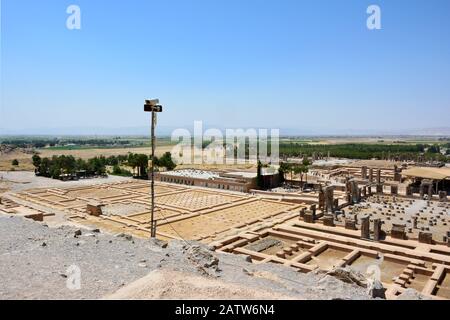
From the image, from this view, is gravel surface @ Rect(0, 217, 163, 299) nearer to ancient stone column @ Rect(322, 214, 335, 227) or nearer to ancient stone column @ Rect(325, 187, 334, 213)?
ancient stone column @ Rect(322, 214, 335, 227)

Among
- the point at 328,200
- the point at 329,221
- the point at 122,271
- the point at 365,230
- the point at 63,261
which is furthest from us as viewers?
the point at 328,200

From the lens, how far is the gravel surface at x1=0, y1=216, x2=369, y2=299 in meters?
6.82

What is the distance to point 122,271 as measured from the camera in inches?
329

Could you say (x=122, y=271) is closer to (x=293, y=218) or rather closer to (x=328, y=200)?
(x=293, y=218)

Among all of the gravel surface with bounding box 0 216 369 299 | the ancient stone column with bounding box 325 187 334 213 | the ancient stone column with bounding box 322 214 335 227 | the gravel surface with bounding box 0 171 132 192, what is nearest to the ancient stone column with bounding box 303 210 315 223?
the ancient stone column with bounding box 322 214 335 227

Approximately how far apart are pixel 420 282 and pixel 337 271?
6.36 m

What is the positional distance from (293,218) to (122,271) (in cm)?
2011

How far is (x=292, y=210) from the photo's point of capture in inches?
1187

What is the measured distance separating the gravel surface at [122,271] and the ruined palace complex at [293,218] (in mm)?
4984

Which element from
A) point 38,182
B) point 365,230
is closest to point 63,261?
point 365,230

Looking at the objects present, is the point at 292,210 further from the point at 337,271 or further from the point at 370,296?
the point at 370,296

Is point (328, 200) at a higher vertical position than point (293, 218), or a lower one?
higher

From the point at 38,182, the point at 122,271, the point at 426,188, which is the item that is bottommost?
the point at 38,182

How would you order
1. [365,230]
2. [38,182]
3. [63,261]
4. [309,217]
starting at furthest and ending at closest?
[38,182]
[309,217]
[365,230]
[63,261]
